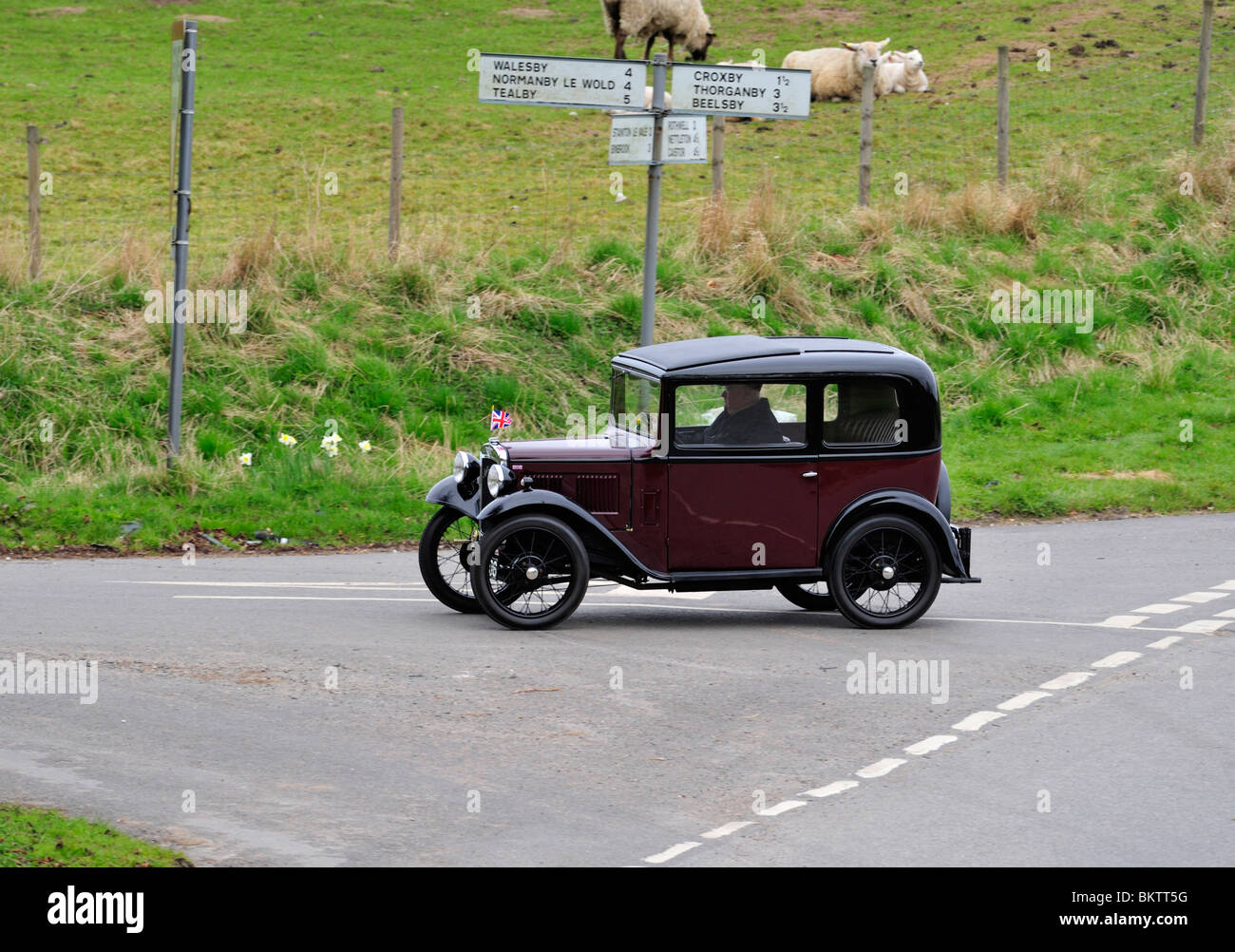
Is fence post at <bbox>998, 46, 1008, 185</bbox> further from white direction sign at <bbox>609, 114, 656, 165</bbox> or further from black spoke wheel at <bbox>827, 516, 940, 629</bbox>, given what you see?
black spoke wheel at <bbox>827, 516, 940, 629</bbox>

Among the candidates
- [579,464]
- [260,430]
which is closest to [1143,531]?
[579,464]

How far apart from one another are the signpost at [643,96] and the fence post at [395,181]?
5891 mm

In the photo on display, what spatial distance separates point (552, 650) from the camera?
975cm

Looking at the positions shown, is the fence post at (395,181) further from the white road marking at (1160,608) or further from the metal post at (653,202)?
the white road marking at (1160,608)

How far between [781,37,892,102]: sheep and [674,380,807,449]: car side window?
23689 mm

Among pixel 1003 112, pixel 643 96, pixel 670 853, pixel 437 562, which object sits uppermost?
pixel 1003 112

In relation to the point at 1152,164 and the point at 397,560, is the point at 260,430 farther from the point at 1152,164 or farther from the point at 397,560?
the point at 1152,164

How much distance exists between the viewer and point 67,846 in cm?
606

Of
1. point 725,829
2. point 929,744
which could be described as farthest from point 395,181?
point 725,829

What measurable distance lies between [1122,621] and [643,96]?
5733mm

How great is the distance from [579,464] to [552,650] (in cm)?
134

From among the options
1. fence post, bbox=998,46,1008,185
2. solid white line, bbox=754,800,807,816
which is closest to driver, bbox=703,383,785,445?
solid white line, bbox=754,800,807,816

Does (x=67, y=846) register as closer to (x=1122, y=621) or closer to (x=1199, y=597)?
(x=1122, y=621)

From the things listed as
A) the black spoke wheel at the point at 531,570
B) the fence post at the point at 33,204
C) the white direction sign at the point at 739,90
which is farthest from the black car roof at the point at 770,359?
the fence post at the point at 33,204
